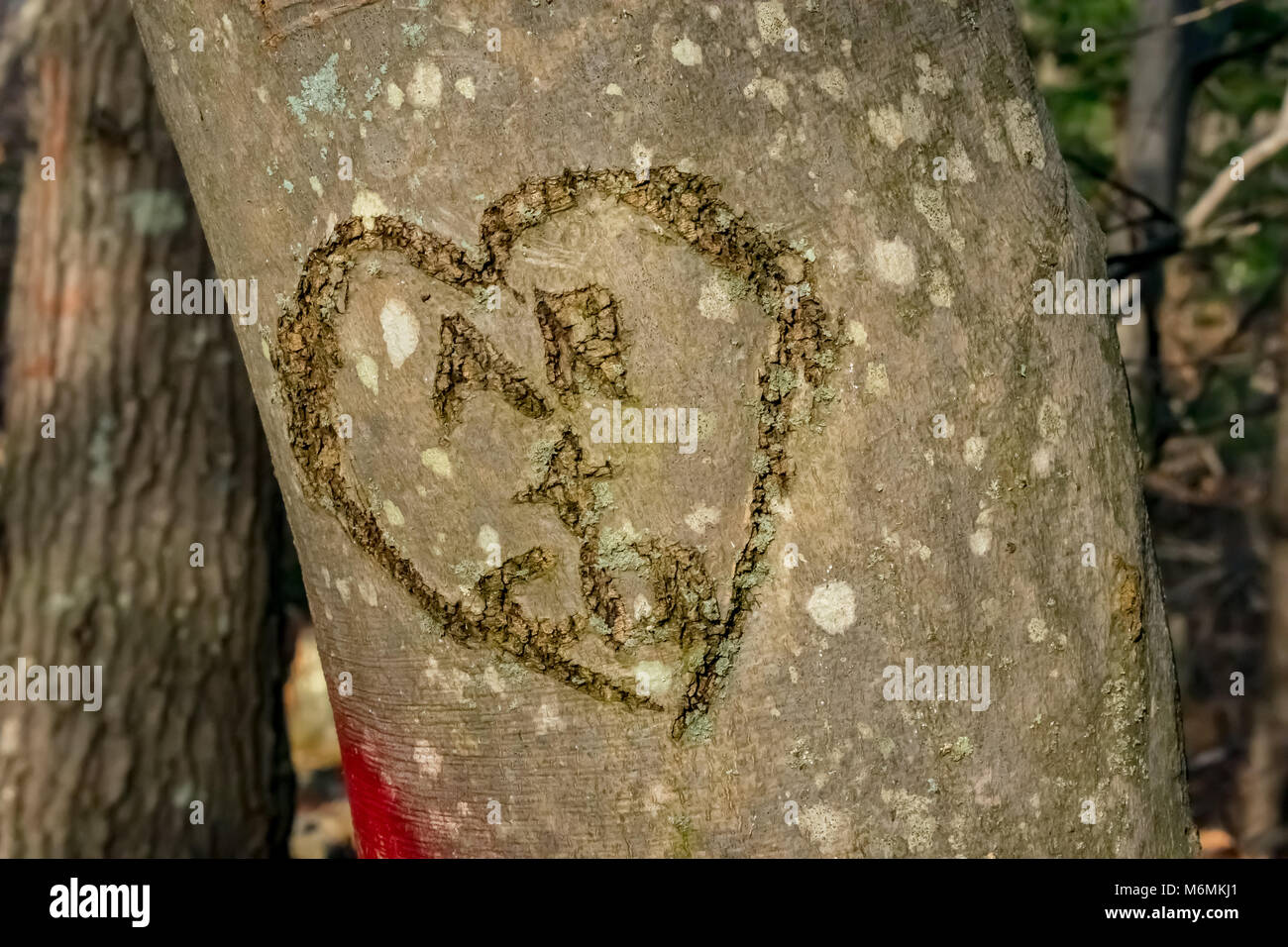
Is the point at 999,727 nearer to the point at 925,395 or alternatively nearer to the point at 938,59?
the point at 925,395

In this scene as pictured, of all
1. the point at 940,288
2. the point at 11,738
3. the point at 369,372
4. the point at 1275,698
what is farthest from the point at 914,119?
the point at 1275,698

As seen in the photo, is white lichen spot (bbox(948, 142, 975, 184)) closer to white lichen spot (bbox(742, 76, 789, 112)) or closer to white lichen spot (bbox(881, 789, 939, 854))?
white lichen spot (bbox(742, 76, 789, 112))

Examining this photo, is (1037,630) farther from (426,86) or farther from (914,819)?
(426,86)

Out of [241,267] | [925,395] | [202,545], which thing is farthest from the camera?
[202,545]

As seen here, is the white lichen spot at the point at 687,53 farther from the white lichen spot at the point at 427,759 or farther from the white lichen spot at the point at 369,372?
the white lichen spot at the point at 427,759

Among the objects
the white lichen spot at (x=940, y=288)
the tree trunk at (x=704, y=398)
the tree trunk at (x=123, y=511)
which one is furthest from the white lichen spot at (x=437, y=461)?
the tree trunk at (x=123, y=511)
